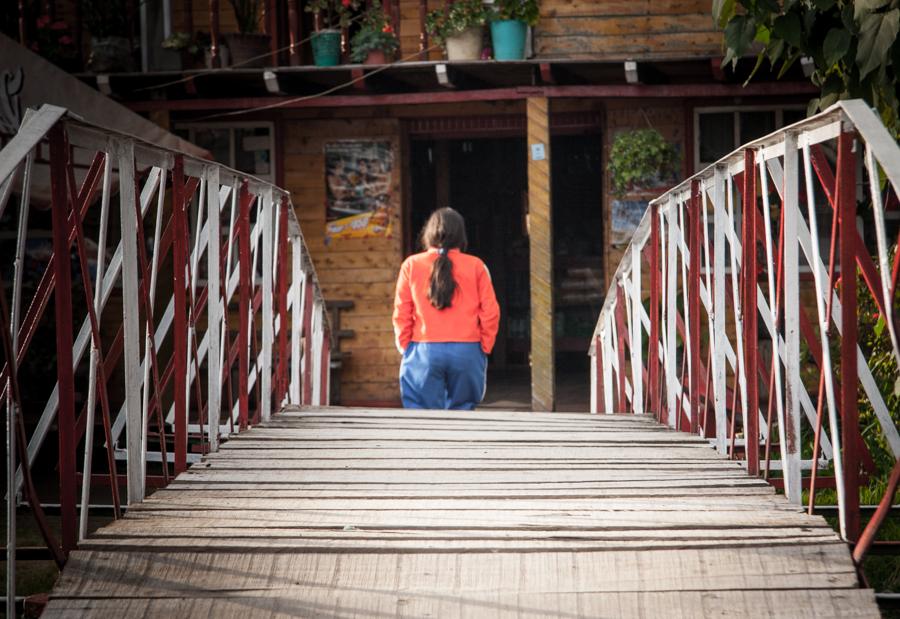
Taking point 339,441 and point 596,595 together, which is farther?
point 339,441

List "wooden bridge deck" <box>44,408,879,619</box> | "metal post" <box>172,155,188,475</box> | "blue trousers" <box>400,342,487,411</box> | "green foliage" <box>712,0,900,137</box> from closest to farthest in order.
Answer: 1. "wooden bridge deck" <box>44,408,879,619</box>
2. "green foliage" <box>712,0,900,137</box>
3. "metal post" <box>172,155,188,475</box>
4. "blue trousers" <box>400,342,487,411</box>

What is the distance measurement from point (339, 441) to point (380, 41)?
6068mm

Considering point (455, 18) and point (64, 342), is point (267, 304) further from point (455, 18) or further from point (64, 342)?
point (455, 18)

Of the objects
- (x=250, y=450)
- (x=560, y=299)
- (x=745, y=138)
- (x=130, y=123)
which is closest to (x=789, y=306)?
(x=250, y=450)

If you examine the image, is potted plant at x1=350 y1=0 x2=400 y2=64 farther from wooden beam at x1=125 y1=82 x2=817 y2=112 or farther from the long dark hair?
the long dark hair

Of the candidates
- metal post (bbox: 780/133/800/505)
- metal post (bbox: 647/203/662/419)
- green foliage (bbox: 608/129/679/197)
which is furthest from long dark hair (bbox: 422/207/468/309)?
green foliage (bbox: 608/129/679/197)

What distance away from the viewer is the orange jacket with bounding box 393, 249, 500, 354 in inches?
233

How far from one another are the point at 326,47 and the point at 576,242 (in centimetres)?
418

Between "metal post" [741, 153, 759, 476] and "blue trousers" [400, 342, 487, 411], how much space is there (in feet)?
9.17

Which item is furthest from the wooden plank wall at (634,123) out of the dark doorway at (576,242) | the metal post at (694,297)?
the metal post at (694,297)

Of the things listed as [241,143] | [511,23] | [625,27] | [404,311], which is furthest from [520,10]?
[404,311]

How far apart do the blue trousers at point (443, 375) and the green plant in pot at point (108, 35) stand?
5117 millimetres

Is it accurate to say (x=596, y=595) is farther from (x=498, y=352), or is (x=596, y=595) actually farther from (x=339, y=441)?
(x=498, y=352)

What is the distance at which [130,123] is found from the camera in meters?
7.91
